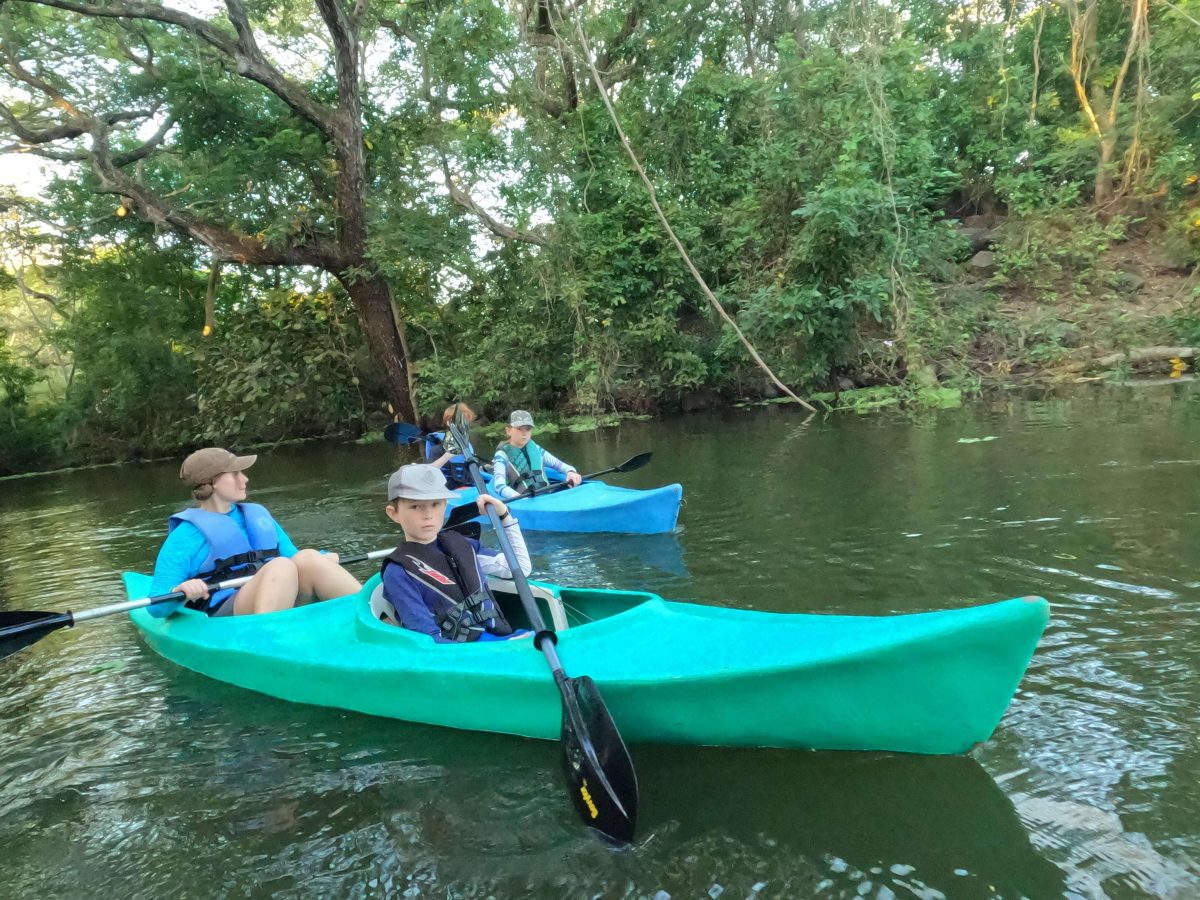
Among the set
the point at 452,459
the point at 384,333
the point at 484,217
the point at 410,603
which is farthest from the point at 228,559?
the point at 384,333

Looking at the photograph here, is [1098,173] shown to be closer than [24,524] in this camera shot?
No

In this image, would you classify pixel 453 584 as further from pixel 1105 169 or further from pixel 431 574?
pixel 1105 169

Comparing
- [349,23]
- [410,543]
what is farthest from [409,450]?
[410,543]

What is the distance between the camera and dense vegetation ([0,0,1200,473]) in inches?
503

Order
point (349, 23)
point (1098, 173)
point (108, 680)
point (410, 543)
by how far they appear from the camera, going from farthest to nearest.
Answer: point (1098, 173)
point (349, 23)
point (108, 680)
point (410, 543)

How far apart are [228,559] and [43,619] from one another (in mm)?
891

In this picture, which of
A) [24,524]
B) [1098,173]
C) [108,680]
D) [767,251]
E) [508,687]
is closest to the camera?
[508,687]

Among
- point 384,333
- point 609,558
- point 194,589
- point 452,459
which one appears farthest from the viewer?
point 384,333

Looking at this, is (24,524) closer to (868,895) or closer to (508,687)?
(508,687)

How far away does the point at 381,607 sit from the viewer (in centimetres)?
339

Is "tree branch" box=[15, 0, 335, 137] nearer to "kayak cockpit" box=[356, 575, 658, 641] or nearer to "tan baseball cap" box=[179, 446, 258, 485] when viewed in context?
"tan baseball cap" box=[179, 446, 258, 485]

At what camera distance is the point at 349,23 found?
1209cm

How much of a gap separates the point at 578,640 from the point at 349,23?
12.0 metres

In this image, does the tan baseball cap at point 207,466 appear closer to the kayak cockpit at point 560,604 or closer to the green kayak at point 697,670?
the green kayak at point 697,670
